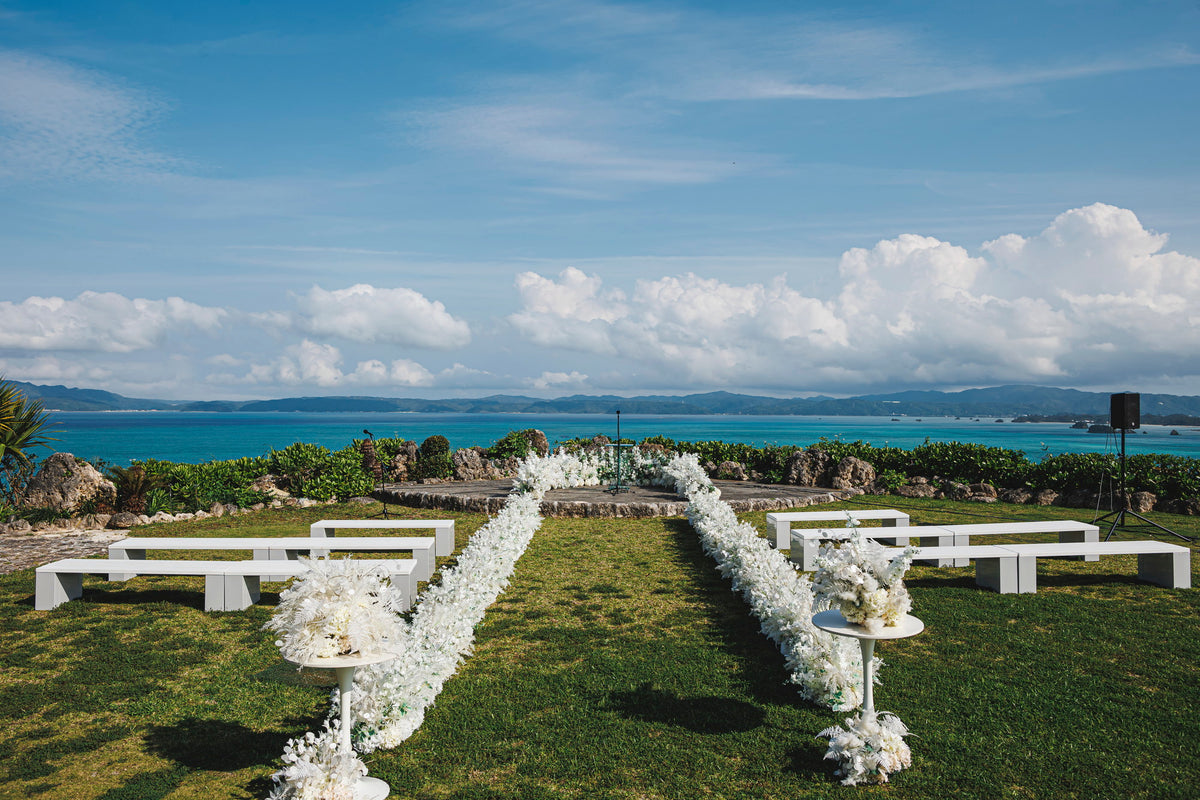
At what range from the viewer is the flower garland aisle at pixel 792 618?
14.7 ft

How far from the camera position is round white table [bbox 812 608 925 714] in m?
3.63

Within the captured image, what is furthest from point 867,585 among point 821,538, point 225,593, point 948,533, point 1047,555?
point 225,593

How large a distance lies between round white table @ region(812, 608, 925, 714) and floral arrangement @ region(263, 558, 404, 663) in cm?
236

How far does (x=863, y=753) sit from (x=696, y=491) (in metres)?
8.76

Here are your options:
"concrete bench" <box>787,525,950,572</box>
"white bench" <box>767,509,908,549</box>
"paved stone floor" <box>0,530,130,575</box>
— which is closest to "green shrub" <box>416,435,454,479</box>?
"paved stone floor" <box>0,530,130,575</box>

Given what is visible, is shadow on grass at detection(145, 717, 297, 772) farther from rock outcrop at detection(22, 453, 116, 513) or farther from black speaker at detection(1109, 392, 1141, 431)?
black speaker at detection(1109, 392, 1141, 431)

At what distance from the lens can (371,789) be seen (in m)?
3.45

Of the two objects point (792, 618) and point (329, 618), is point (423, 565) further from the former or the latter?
point (329, 618)

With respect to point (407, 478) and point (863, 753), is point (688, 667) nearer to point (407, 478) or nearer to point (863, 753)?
point (863, 753)

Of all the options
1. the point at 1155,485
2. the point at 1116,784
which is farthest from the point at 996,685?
the point at 1155,485

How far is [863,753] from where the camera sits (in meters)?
3.59

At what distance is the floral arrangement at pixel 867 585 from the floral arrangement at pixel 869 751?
0.54 m

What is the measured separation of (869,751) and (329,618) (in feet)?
9.40

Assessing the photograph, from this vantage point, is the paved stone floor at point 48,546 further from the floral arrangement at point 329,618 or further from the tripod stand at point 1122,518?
the tripod stand at point 1122,518
